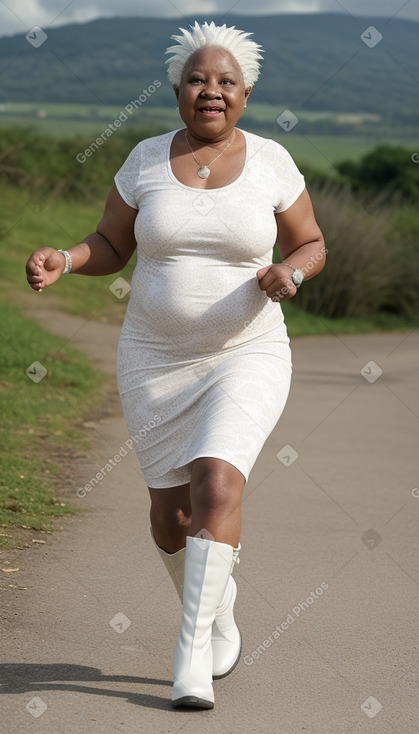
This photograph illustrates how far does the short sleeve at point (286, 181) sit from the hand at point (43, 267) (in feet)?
2.31

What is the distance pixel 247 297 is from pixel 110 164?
26266 millimetres

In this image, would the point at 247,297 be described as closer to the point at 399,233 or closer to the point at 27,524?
the point at 27,524

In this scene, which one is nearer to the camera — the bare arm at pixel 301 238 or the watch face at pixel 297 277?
the watch face at pixel 297 277

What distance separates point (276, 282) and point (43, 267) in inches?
28.5

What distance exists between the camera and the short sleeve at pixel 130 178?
138 inches

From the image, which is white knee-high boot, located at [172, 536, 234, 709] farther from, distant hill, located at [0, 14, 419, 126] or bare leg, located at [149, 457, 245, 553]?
distant hill, located at [0, 14, 419, 126]

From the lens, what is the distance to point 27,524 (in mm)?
5242

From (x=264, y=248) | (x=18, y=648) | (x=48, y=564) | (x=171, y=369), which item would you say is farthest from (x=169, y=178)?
(x=48, y=564)

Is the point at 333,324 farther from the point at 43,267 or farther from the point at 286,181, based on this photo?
the point at 43,267

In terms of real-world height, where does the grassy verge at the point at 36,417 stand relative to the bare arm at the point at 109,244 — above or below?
below

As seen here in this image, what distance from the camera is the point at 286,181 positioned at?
11.4 ft

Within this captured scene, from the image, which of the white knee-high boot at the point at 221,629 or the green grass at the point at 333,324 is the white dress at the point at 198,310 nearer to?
the white knee-high boot at the point at 221,629

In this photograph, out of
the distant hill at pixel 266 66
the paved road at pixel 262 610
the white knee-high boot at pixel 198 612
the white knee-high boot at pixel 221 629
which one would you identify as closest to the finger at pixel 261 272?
the white knee-high boot at pixel 198 612

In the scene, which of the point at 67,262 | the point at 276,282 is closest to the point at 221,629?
the point at 276,282
